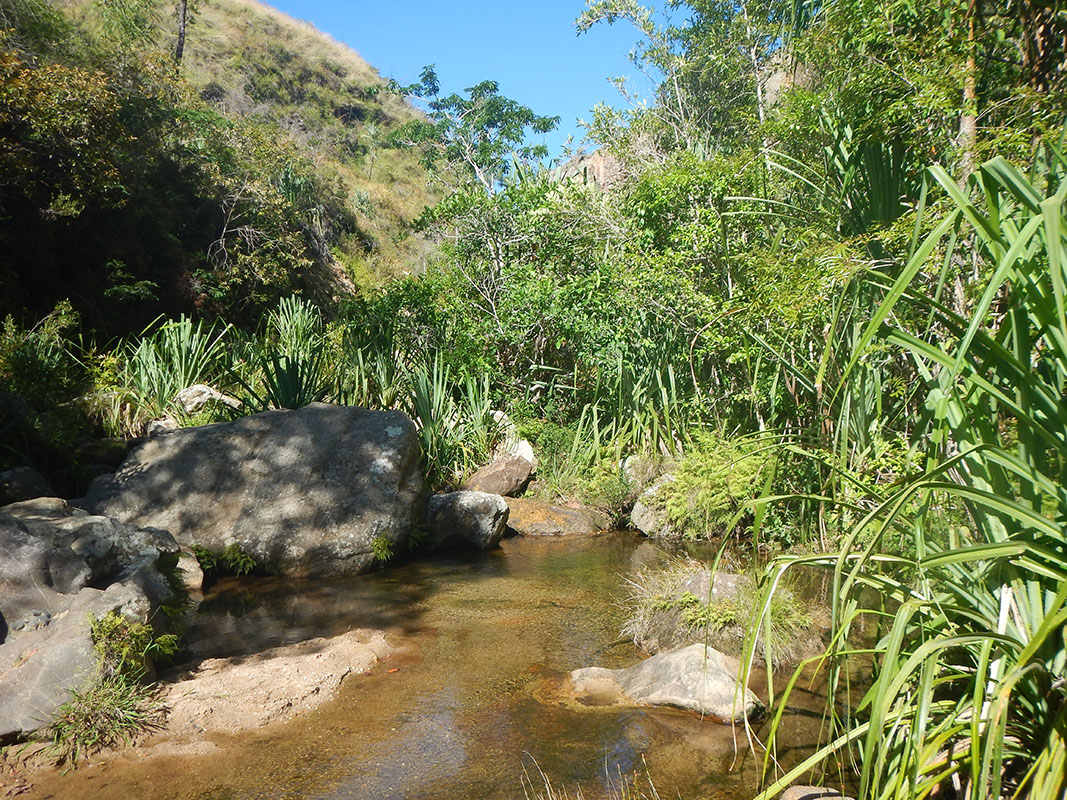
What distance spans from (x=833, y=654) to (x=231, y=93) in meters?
27.7

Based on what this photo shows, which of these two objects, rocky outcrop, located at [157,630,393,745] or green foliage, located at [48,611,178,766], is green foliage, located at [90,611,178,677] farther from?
rocky outcrop, located at [157,630,393,745]

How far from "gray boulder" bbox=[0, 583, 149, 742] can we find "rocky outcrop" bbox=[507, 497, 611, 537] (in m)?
4.99

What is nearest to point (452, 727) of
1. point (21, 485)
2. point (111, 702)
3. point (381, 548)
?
point (111, 702)

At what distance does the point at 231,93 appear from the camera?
25.6m

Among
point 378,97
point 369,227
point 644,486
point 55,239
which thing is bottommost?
point 644,486

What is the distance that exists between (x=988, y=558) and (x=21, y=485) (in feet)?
22.7

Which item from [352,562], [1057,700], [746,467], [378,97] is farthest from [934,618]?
Result: [378,97]

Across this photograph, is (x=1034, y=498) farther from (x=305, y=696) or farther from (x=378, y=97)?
(x=378, y=97)

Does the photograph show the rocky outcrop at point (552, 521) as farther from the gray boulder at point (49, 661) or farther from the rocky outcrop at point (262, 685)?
the gray boulder at point (49, 661)

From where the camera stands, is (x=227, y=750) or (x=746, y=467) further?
(x=746, y=467)

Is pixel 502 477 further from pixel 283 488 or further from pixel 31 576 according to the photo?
pixel 31 576

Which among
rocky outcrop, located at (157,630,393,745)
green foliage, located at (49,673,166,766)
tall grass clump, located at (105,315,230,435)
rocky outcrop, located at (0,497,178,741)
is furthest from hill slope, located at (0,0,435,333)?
green foliage, located at (49,673,166,766)

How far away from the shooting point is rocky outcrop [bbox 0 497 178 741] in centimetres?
369

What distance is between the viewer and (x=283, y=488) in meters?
7.35
